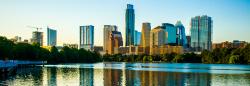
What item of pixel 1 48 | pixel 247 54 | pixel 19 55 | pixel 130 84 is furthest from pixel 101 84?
pixel 247 54

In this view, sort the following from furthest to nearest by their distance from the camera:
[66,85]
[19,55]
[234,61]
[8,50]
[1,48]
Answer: [234,61] < [19,55] < [8,50] < [1,48] < [66,85]

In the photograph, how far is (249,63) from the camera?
190000mm

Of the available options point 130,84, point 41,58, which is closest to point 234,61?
A: point 41,58

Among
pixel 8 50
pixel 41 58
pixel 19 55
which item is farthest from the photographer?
pixel 41 58

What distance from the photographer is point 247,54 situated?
190 m

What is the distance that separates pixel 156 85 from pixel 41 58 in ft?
426

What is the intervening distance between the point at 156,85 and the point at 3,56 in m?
92.7

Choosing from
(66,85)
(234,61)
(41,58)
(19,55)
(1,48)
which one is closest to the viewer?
(66,85)

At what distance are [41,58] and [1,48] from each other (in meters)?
46.8

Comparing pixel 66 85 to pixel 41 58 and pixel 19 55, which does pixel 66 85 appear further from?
pixel 41 58

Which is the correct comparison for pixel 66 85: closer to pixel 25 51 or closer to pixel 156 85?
pixel 156 85

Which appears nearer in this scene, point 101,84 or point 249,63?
point 101,84

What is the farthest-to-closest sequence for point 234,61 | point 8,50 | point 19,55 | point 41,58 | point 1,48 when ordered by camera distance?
1. point 234,61
2. point 41,58
3. point 19,55
4. point 8,50
5. point 1,48

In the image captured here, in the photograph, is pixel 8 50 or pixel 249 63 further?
pixel 249 63
